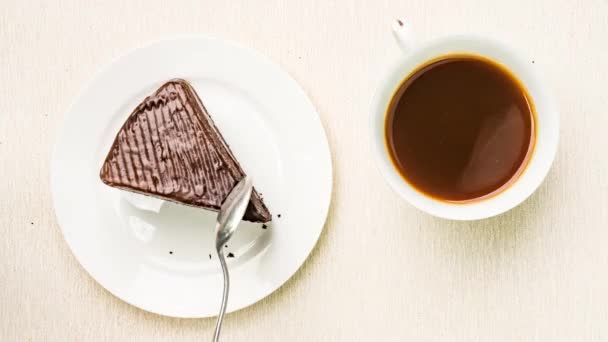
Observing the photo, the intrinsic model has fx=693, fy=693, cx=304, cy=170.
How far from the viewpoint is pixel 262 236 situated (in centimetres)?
133

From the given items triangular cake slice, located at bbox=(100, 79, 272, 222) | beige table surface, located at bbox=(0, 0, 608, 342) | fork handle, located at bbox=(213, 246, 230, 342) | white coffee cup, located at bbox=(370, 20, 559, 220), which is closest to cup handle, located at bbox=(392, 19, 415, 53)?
white coffee cup, located at bbox=(370, 20, 559, 220)

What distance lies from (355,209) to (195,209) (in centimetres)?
31

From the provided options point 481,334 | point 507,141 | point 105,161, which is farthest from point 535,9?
point 105,161

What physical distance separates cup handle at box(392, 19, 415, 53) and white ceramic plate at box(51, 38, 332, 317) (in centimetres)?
23

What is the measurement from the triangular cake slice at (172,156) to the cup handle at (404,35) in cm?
38

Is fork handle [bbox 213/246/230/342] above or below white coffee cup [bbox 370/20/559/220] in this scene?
below

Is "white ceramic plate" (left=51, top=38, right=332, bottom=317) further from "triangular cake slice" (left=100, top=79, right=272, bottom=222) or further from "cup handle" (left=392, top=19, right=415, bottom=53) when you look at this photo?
"cup handle" (left=392, top=19, right=415, bottom=53)

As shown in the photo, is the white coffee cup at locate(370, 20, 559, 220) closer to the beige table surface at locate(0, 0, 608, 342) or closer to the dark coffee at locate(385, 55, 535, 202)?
the dark coffee at locate(385, 55, 535, 202)

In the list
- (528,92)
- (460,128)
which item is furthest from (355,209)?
(528,92)

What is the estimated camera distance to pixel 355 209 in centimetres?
134

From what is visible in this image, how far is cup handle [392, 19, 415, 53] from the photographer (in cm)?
114

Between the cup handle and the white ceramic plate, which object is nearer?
the cup handle

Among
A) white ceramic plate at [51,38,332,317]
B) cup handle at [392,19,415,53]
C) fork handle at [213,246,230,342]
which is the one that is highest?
cup handle at [392,19,415,53]

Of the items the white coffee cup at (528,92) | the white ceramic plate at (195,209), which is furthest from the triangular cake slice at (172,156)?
the white coffee cup at (528,92)
